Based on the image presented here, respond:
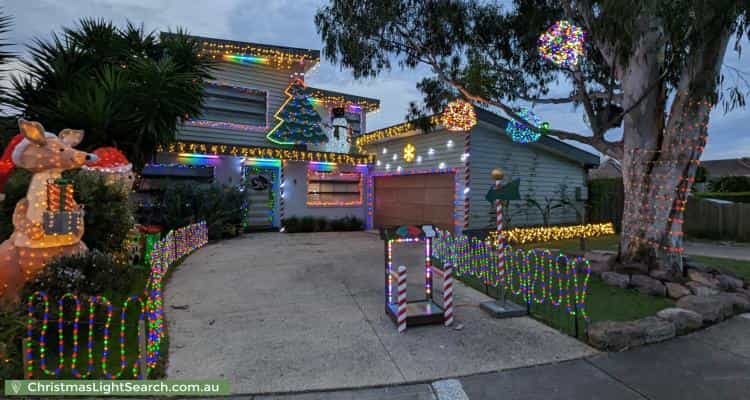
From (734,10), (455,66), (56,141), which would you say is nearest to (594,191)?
(455,66)

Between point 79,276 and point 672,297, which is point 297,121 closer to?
point 79,276

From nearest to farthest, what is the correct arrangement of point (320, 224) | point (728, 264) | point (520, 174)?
1. point (728, 264)
2. point (520, 174)
3. point (320, 224)

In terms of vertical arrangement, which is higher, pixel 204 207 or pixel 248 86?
pixel 248 86

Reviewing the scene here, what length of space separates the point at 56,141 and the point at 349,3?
6.95 m

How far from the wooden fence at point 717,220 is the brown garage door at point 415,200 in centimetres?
971

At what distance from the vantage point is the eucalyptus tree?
5.83m

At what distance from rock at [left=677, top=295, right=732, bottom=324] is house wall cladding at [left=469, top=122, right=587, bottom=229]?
22.3 ft

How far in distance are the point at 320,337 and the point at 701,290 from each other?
620 cm

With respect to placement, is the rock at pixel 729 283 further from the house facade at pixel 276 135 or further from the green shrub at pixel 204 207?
the green shrub at pixel 204 207

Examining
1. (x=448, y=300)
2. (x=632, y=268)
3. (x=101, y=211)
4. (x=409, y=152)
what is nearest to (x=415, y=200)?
(x=409, y=152)

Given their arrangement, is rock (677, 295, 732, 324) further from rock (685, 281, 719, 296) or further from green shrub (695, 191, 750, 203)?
green shrub (695, 191, 750, 203)

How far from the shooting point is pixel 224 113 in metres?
15.3

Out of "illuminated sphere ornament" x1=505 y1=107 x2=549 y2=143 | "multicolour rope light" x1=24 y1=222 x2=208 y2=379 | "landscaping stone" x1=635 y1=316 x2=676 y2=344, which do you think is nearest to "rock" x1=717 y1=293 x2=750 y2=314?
"landscaping stone" x1=635 y1=316 x2=676 y2=344

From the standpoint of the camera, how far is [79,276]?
4.23 metres
